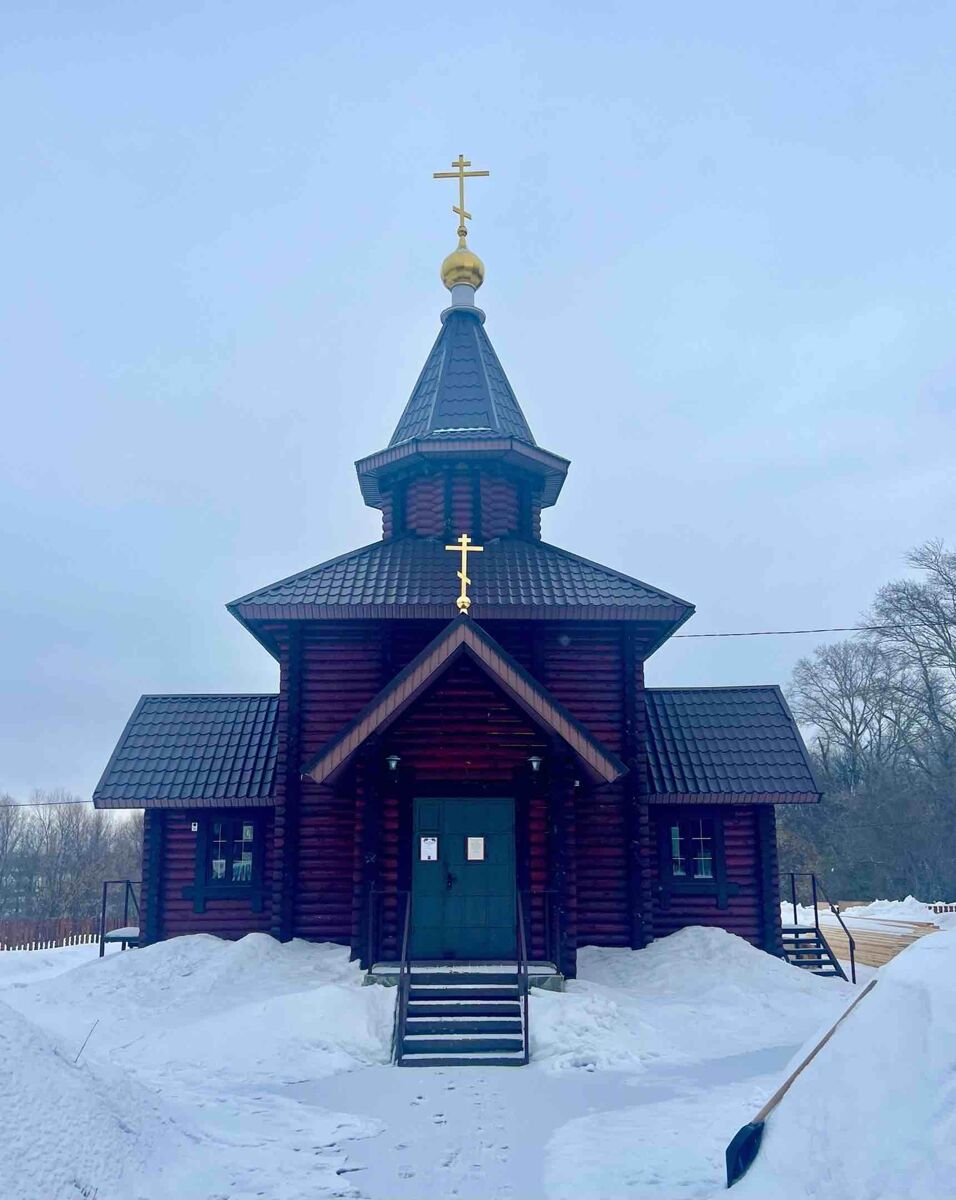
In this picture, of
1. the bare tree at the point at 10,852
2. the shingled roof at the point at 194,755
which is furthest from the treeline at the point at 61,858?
the shingled roof at the point at 194,755

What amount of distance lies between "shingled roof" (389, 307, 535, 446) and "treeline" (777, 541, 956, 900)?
2306 centimetres

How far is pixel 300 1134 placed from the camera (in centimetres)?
622

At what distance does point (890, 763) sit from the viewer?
40.0 m

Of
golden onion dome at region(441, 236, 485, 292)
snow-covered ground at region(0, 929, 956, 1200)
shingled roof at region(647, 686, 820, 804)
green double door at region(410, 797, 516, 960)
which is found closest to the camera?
snow-covered ground at region(0, 929, 956, 1200)

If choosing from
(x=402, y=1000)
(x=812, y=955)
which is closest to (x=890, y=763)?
(x=812, y=955)

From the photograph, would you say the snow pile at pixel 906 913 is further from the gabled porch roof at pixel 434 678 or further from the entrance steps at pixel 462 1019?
the entrance steps at pixel 462 1019

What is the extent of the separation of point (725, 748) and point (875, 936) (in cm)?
990

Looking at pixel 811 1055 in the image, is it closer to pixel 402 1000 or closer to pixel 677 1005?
pixel 402 1000

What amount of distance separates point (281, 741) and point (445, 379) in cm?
696

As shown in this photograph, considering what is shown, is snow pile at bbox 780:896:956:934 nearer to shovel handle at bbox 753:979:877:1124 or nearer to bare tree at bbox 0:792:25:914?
shovel handle at bbox 753:979:877:1124

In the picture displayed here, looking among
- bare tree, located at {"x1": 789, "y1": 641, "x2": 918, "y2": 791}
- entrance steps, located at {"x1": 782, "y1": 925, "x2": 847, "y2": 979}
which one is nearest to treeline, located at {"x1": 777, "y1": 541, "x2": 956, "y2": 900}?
bare tree, located at {"x1": 789, "y1": 641, "x2": 918, "y2": 791}

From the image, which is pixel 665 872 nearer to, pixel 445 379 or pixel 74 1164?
pixel 445 379

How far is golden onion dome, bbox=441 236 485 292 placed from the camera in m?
16.9

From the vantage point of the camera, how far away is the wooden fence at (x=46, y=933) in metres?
21.3
